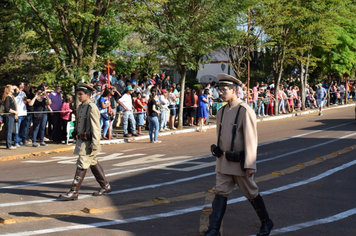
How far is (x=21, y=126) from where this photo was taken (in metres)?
16.8

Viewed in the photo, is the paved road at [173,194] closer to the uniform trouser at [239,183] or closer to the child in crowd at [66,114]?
the uniform trouser at [239,183]

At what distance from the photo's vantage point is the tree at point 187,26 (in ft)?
69.4

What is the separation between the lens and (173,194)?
8.82 metres

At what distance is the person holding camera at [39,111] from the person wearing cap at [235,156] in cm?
1172

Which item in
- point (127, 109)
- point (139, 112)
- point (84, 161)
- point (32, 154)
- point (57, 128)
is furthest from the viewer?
point (139, 112)

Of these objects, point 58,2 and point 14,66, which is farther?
point 14,66

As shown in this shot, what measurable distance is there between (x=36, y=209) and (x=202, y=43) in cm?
1528

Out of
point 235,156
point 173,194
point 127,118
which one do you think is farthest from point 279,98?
point 235,156

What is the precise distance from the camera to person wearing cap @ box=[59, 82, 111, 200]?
862 centimetres

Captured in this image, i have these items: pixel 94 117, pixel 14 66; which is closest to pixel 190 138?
pixel 14 66

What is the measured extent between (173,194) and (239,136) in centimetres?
301

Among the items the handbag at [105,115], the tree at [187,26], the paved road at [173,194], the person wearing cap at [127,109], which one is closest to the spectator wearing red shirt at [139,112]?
the person wearing cap at [127,109]

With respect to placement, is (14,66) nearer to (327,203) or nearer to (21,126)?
(21,126)

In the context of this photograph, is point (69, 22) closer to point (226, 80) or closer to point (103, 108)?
point (103, 108)
